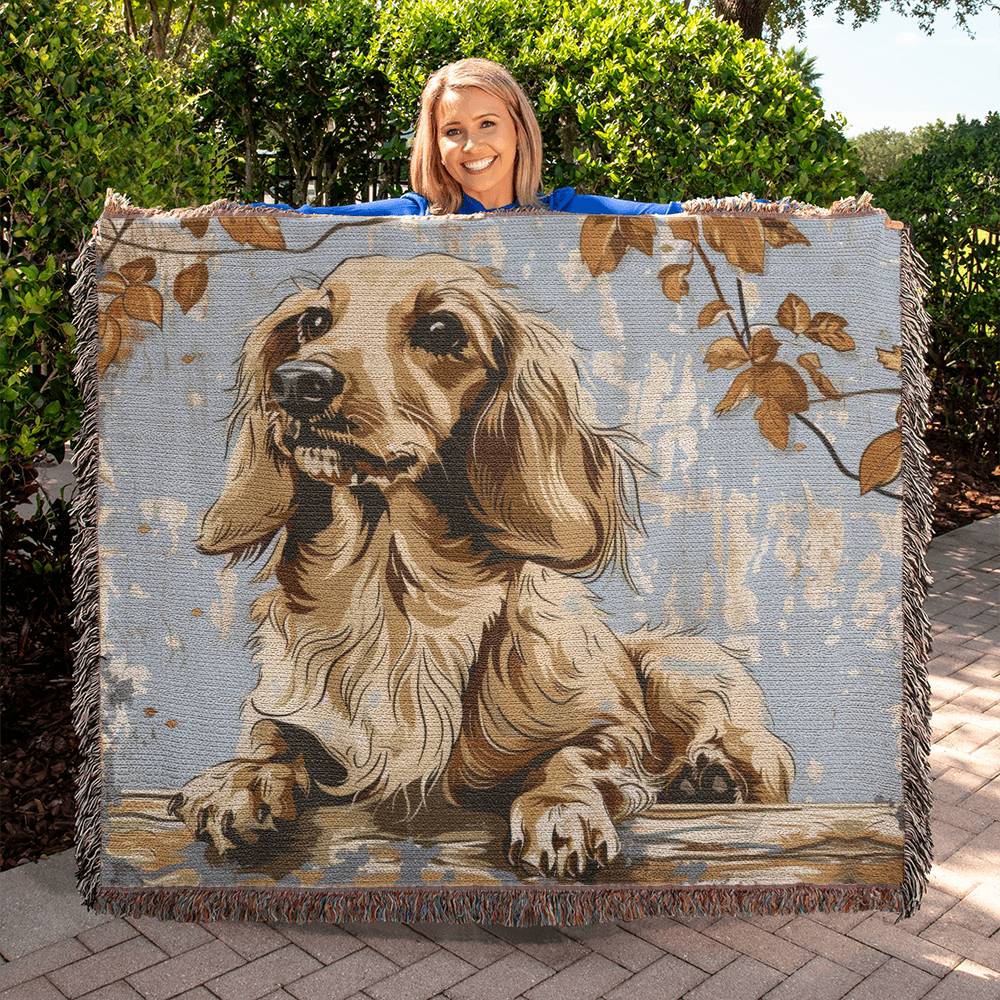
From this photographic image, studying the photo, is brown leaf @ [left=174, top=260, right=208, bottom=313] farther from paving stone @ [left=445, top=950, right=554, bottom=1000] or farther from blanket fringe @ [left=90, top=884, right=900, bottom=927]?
paving stone @ [left=445, top=950, right=554, bottom=1000]

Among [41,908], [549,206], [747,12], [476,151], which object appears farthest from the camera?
[747,12]

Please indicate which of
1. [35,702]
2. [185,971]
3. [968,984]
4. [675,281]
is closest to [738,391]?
[675,281]

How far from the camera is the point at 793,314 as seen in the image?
2.74 metres

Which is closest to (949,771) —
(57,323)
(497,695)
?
(497,695)

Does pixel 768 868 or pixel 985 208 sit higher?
pixel 985 208

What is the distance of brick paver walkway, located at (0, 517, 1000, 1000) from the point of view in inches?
105

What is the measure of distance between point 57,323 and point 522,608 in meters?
1.94

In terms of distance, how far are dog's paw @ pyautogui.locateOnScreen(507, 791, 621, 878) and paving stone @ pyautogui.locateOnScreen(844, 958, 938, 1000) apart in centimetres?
66

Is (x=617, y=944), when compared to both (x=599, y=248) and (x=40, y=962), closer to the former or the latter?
(x=40, y=962)

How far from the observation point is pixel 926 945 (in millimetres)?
2852

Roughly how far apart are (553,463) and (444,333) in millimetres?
414

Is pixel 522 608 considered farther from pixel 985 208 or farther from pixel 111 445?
pixel 985 208

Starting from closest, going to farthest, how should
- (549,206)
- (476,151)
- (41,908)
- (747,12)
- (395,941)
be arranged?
(395,941) → (41,908) → (476,151) → (549,206) → (747,12)

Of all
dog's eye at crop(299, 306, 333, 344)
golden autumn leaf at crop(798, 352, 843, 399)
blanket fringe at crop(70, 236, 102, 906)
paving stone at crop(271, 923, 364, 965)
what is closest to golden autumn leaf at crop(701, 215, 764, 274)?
golden autumn leaf at crop(798, 352, 843, 399)
